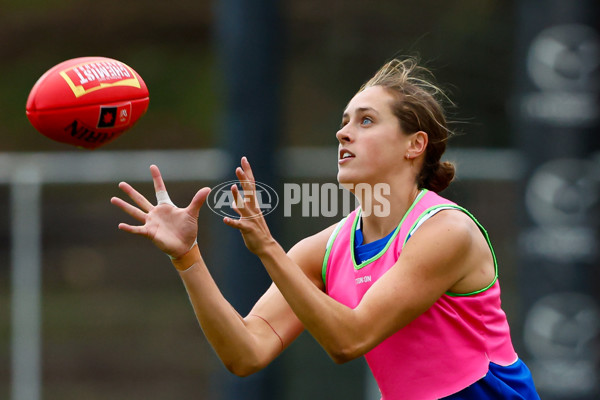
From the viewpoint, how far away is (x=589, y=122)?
21.8 feet

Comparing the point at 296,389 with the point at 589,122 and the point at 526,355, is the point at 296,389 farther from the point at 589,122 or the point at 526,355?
the point at 589,122

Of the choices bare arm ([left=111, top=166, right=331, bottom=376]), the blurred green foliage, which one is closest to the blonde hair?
A: bare arm ([left=111, top=166, right=331, bottom=376])

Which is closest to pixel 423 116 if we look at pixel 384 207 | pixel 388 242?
pixel 384 207

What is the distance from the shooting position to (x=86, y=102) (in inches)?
158

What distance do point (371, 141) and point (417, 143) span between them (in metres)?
0.23

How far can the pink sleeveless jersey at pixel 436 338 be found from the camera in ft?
12.3

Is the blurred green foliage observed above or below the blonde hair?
below

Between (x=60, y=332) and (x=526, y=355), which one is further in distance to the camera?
(x=60, y=332)

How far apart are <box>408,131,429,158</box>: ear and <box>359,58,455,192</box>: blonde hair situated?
0.02m

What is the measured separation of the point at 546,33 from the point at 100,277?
16.5ft

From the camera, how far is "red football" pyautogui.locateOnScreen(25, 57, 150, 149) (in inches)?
158

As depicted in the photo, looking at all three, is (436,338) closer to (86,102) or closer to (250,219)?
(250,219)

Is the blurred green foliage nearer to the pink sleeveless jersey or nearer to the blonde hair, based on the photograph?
the blonde hair

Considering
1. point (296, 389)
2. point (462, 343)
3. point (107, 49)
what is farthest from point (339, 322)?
point (107, 49)
